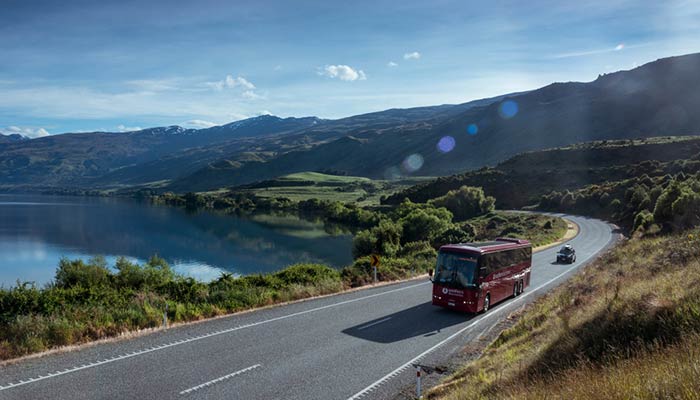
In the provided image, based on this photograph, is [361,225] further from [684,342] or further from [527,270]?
[684,342]

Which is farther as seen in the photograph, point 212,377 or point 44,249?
point 44,249

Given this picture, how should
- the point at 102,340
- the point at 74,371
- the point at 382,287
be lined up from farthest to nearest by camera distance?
the point at 382,287 → the point at 102,340 → the point at 74,371

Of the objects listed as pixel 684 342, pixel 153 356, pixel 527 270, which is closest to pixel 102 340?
pixel 153 356

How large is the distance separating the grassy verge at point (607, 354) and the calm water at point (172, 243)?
152ft

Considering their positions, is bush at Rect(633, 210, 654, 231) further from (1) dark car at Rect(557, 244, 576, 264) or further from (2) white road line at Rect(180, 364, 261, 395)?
(2) white road line at Rect(180, 364, 261, 395)

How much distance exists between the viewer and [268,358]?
1319 cm

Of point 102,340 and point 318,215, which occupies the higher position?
point 102,340

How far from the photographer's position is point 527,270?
2683 cm

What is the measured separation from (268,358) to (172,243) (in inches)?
2959

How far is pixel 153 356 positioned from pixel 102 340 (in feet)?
7.27

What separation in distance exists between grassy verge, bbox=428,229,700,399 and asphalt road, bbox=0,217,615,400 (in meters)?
2.39

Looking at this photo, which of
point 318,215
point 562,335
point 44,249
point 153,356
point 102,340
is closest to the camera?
point 562,335

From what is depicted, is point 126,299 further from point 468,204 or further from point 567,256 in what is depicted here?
point 468,204

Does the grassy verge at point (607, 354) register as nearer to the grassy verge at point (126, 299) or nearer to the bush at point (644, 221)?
the grassy verge at point (126, 299)
